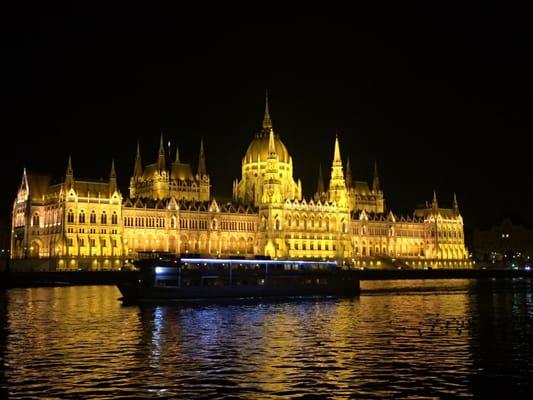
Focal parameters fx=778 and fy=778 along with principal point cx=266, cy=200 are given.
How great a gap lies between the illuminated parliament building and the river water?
71.8 metres

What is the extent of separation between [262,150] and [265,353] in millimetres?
142338

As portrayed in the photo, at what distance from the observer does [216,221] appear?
159 metres

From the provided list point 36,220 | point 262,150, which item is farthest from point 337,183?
point 36,220

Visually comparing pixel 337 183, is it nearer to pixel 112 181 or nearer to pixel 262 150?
pixel 262 150

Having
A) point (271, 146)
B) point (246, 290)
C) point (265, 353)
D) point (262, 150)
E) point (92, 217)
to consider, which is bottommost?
point (265, 353)

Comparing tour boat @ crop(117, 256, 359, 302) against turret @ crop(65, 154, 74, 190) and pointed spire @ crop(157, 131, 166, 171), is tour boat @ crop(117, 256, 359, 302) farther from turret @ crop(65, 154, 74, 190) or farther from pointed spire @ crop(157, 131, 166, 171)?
pointed spire @ crop(157, 131, 166, 171)

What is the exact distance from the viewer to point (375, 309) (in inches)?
2386

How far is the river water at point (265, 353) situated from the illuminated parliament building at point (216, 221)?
2826 inches

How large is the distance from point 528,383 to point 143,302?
44338 mm

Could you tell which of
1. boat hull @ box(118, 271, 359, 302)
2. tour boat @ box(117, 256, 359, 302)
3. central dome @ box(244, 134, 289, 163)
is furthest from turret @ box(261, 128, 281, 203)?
boat hull @ box(118, 271, 359, 302)

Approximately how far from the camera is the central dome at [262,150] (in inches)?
6905

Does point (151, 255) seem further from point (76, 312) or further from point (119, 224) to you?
point (119, 224)

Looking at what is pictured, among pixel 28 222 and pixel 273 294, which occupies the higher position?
pixel 28 222

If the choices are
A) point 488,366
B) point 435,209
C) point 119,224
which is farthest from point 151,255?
point 435,209
